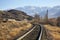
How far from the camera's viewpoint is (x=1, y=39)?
19.6m

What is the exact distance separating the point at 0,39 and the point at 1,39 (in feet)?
0.34

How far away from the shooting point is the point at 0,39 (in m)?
19.6
